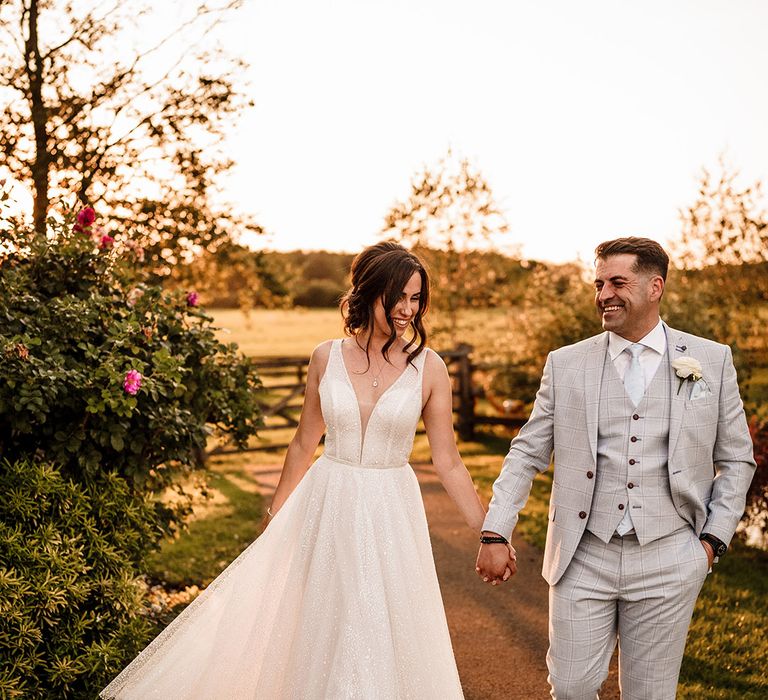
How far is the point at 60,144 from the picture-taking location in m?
8.41

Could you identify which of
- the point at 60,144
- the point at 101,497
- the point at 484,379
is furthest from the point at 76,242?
the point at 484,379

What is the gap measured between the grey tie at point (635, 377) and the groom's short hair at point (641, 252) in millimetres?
331

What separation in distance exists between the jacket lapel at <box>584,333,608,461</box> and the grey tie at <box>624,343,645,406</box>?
0.37ft

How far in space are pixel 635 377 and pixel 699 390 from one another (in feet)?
0.87

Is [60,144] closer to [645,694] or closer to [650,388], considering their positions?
[650,388]

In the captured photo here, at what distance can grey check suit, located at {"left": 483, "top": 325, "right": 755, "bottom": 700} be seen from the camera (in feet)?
11.4

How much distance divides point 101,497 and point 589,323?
936 centimetres

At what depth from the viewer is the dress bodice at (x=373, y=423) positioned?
12.7 feet

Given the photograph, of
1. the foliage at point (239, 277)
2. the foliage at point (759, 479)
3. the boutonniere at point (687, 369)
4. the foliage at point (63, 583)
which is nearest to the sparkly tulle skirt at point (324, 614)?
the foliage at point (63, 583)

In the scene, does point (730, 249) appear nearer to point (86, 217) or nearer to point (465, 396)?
point (465, 396)

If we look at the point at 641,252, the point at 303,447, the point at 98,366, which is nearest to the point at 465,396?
the point at 98,366

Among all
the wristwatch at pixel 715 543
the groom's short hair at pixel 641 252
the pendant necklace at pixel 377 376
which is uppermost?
the groom's short hair at pixel 641 252

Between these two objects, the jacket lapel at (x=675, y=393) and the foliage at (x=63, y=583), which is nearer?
the jacket lapel at (x=675, y=393)

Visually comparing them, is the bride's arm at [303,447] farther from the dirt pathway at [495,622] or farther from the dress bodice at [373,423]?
the dirt pathway at [495,622]
